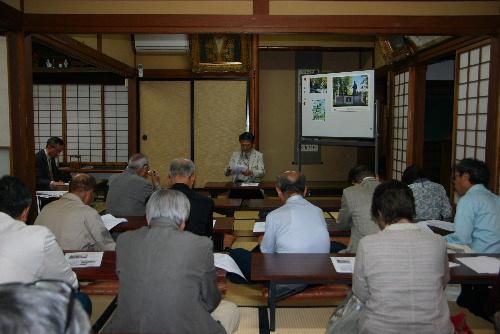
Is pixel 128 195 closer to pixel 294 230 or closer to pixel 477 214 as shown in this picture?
pixel 294 230

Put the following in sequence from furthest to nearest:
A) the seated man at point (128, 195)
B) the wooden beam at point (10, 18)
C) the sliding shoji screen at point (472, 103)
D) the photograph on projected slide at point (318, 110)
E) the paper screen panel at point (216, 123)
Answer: the paper screen panel at point (216, 123), the photograph on projected slide at point (318, 110), the sliding shoji screen at point (472, 103), the seated man at point (128, 195), the wooden beam at point (10, 18)

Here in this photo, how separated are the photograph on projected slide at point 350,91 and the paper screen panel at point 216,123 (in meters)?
2.33

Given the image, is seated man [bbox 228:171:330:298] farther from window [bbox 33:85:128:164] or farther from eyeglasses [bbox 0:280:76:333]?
window [bbox 33:85:128:164]

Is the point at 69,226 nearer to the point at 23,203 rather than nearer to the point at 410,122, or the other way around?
the point at 23,203

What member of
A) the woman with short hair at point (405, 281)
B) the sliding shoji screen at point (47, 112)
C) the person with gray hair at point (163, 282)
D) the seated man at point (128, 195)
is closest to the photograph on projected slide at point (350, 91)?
the seated man at point (128, 195)

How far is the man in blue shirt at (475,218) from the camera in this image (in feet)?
10.2

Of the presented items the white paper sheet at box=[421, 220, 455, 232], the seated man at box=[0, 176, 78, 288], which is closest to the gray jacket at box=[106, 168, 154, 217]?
the seated man at box=[0, 176, 78, 288]

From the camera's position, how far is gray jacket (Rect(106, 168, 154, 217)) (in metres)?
4.19

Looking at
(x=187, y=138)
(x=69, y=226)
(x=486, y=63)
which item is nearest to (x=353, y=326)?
(x=69, y=226)

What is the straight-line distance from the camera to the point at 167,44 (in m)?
7.88

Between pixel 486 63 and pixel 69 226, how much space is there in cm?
395

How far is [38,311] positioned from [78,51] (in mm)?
4735

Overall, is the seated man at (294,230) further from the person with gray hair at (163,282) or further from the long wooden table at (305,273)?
the person with gray hair at (163,282)

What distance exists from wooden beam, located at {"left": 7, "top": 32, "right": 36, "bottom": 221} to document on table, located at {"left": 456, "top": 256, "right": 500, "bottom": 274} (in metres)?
3.36
